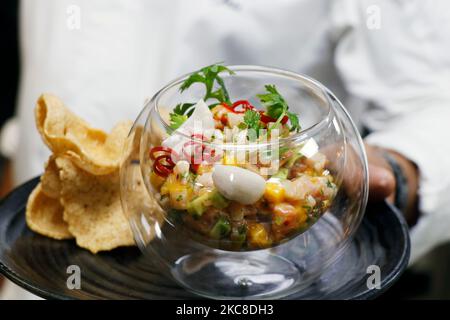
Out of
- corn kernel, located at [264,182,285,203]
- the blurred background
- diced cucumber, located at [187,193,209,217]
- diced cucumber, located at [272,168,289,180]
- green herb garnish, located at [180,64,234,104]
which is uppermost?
green herb garnish, located at [180,64,234,104]

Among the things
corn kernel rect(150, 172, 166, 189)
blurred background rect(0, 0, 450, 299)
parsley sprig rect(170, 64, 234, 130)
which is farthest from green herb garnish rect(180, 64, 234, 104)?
blurred background rect(0, 0, 450, 299)

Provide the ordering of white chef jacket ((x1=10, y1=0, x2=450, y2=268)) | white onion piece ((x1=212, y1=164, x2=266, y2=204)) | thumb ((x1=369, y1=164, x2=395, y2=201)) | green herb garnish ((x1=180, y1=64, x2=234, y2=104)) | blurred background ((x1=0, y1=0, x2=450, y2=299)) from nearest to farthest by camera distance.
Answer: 1. white onion piece ((x1=212, y1=164, x2=266, y2=204))
2. green herb garnish ((x1=180, y1=64, x2=234, y2=104))
3. thumb ((x1=369, y1=164, x2=395, y2=201))
4. white chef jacket ((x1=10, y1=0, x2=450, y2=268))
5. blurred background ((x1=0, y1=0, x2=450, y2=299))

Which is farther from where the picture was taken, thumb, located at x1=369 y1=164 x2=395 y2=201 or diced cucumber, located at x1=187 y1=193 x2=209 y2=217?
thumb, located at x1=369 y1=164 x2=395 y2=201

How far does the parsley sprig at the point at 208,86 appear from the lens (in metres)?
0.72

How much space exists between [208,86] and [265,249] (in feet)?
0.62

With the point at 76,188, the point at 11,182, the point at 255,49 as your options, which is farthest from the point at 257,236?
the point at 11,182

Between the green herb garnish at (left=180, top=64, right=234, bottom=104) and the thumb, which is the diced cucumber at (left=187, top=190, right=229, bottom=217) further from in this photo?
the thumb

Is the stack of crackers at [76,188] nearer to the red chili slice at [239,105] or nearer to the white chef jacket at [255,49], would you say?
the red chili slice at [239,105]

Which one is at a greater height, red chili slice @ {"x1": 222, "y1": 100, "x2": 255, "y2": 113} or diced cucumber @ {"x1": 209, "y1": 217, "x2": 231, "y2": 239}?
red chili slice @ {"x1": 222, "y1": 100, "x2": 255, "y2": 113}

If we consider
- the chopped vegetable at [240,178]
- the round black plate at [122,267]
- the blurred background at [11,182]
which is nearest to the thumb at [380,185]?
the round black plate at [122,267]

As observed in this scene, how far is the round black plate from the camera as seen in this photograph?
707mm

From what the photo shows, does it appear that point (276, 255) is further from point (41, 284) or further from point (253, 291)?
point (41, 284)

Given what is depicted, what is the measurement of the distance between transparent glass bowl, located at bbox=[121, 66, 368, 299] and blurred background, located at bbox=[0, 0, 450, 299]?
0.87m
